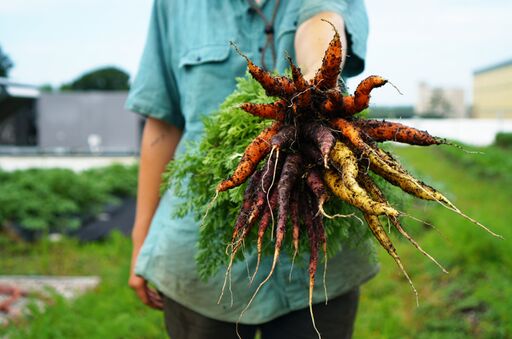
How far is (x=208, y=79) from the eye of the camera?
1875 mm

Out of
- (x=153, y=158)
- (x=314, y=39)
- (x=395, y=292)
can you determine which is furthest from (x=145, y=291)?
(x=395, y=292)

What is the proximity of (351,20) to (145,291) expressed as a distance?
1.22m

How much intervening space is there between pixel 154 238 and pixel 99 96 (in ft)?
94.4

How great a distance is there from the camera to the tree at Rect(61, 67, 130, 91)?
134ft

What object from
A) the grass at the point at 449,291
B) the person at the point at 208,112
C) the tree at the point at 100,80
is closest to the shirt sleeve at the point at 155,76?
the person at the point at 208,112

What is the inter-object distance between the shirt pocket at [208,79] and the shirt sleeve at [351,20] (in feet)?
1.06

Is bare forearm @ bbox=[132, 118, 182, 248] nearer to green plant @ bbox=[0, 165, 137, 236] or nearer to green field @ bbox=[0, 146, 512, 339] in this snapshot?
green field @ bbox=[0, 146, 512, 339]

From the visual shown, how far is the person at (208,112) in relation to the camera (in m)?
1.72

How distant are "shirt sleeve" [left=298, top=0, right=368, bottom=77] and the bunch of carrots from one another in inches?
12.1

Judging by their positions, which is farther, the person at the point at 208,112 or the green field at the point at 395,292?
the green field at the point at 395,292

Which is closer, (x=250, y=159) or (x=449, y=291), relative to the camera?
(x=250, y=159)

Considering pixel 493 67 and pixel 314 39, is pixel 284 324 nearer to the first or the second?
pixel 314 39

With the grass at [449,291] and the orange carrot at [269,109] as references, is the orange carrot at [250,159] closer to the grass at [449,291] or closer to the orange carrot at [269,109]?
the orange carrot at [269,109]

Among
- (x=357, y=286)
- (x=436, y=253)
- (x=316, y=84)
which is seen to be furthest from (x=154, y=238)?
(x=436, y=253)
